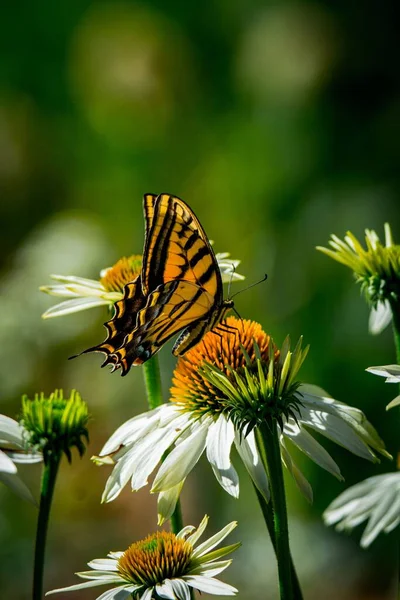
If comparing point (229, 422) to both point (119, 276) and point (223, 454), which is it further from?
point (119, 276)

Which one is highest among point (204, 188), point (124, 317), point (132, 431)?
point (204, 188)

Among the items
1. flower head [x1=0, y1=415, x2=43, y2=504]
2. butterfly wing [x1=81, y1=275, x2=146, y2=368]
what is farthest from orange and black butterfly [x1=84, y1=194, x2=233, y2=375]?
flower head [x1=0, y1=415, x2=43, y2=504]

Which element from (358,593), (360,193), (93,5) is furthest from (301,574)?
(93,5)

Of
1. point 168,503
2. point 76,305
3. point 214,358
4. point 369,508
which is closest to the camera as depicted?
point 369,508

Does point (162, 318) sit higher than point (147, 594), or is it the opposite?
point (162, 318)

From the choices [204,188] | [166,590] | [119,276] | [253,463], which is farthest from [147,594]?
→ [204,188]

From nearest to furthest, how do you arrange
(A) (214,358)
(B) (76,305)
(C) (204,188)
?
1. (A) (214,358)
2. (B) (76,305)
3. (C) (204,188)
